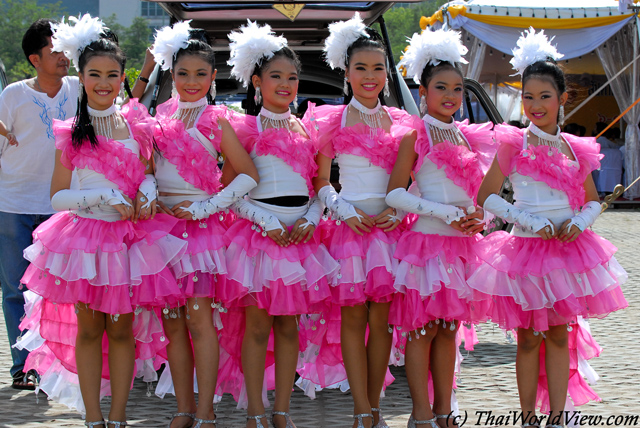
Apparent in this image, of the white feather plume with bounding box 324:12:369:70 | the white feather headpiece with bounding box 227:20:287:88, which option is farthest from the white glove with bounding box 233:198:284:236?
the white feather plume with bounding box 324:12:369:70

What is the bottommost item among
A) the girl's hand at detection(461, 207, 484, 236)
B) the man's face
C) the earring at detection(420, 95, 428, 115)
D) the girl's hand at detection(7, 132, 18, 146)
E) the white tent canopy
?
the girl's hand at detection(461, 207, 484, 236)

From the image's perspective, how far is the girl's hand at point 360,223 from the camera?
333cm

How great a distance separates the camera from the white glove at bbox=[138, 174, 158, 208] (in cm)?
326

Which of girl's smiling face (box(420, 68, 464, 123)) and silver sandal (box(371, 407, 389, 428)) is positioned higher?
girl's smiling face (box(420, 68, 464, 123))

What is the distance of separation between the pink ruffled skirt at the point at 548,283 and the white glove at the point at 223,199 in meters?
1.17

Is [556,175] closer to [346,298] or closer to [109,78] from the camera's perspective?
[346,298]

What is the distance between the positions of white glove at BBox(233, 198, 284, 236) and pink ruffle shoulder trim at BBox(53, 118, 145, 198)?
0.51m

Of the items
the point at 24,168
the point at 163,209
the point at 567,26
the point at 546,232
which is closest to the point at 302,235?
the point at 163,209

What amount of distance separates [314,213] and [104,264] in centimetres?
103

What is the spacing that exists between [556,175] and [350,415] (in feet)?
5.43

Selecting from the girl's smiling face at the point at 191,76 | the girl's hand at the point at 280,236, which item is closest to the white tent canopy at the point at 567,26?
the girl's smiling face at the point at 191,76

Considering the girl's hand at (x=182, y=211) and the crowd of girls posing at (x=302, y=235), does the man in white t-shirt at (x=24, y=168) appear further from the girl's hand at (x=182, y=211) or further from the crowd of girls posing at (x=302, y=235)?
the girl's hand at (x=182, y=211)

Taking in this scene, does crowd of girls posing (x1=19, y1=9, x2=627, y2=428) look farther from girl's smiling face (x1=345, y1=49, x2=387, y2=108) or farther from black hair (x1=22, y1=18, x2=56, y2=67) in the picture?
black hair (x1=22, y1=18, x2=56, y2=67)

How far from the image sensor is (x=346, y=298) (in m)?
3.28
